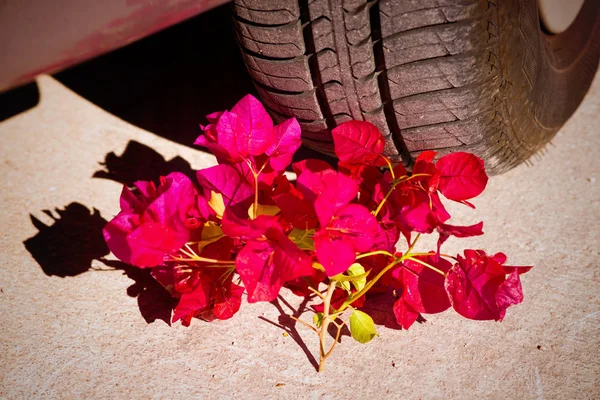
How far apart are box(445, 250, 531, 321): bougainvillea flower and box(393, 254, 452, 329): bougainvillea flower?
5cm

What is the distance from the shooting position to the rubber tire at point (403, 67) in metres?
1.14

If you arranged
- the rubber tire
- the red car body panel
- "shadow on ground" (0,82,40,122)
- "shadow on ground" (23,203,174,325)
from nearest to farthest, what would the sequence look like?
the red car body panel
the rubber tire
"shadow on ground" (23,203,174,325)
"shadow on ground" (0,82,40,122)

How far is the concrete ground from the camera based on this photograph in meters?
1.21

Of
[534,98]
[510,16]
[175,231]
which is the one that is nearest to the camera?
[175,231]

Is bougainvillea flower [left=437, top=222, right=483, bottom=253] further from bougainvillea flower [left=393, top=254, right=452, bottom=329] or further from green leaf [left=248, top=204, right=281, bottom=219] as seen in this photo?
green leaf [left=248, top=204, right=281, bottom=219]

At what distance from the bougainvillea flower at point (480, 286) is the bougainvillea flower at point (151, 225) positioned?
1.87 feet

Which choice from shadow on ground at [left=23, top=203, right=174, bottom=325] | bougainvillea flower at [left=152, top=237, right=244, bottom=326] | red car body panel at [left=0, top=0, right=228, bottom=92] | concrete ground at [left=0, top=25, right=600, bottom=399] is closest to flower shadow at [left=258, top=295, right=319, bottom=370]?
concrete ground at [left=0, top=25, right=600, bottom=399]

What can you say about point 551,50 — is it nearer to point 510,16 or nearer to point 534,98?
point 534,98

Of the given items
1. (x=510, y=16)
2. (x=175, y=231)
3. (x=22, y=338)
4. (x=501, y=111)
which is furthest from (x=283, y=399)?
(x=510, y=16)

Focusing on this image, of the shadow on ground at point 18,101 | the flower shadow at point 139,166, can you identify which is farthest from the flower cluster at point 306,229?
the shadow on ground at point 18,101

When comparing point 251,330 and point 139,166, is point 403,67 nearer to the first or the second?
point 251,330

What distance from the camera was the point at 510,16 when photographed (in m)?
1.21

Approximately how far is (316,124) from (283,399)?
0.66 metres

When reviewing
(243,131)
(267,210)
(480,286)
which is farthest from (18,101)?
(480,286)
